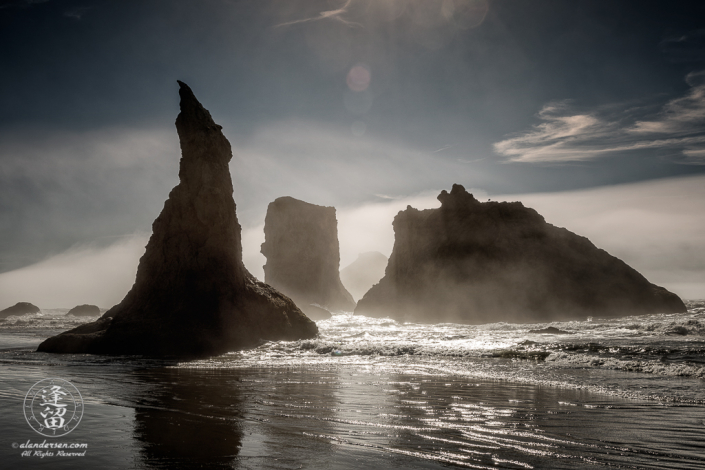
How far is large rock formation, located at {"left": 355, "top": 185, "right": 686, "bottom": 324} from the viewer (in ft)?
170

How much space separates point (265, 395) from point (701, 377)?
11492 mm

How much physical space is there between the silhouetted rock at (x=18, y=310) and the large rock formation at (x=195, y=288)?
74.5 metres

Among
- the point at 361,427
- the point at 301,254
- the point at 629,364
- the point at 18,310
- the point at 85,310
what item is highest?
the point at 301,254

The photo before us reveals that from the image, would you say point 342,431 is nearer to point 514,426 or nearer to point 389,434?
point 389,434

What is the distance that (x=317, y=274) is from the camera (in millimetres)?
90312

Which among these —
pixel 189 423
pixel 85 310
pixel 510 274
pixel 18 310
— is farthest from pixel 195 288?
pixel 18 310

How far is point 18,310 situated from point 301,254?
56554 millimetres

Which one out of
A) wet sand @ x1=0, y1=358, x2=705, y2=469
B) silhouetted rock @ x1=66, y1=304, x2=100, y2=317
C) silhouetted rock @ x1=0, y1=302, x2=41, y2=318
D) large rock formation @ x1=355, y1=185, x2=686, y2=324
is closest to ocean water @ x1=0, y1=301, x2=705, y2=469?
wet sand @ x1=0, y1=358, x2=705, y2=469

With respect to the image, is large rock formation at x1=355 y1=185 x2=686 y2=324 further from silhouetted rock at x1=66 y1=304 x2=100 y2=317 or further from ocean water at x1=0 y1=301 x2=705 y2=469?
silhouetted rock at x1=66 y1=304 x2=100 y2=317

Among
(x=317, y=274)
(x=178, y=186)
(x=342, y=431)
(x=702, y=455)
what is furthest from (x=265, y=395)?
(x=317, y=274)

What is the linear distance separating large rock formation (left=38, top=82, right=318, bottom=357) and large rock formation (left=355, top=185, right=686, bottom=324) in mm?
36811

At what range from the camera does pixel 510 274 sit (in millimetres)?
54625

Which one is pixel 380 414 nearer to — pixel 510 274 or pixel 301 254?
pixel 510 274

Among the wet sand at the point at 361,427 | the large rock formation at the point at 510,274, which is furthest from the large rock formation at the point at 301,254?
the wet sand at the point at 361,427
